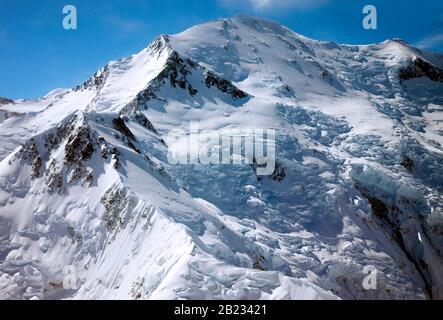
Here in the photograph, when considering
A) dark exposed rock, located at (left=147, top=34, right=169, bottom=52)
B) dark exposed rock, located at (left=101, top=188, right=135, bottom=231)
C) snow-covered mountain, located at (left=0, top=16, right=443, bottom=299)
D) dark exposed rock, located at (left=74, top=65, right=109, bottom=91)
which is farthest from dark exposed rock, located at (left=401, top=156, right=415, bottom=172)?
dark exposed rock, located at (left=74, top=65, right=109, bottom=91)

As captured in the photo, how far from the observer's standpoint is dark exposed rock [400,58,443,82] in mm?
72000

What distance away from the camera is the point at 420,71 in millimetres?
72438

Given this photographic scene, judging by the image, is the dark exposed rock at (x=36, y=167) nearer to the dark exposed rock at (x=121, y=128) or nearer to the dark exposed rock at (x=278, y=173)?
the dark exposed rock at (x=121, y=128)

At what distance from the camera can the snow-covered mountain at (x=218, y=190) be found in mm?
19484

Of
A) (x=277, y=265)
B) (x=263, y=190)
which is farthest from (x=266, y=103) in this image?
(x=277, y=265)

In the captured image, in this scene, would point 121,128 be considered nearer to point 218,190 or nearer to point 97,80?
point 218,190

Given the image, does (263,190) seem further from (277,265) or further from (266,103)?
(266,103)

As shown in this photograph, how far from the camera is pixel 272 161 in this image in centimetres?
3700

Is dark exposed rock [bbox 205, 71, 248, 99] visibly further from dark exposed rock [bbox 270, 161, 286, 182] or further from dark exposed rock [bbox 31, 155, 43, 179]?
dark exposed rock [bbox 31, 155, 43, 179]

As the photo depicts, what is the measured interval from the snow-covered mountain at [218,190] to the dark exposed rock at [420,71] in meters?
9.17

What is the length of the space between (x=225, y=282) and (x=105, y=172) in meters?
12.5

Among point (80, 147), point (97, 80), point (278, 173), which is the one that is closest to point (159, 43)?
point (97, 80)

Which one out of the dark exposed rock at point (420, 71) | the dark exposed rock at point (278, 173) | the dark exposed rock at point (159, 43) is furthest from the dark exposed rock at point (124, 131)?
the dark exposed rock at point (420, 71)

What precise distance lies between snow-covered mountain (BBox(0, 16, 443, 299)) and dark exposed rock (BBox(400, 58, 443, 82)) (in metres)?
9.17
